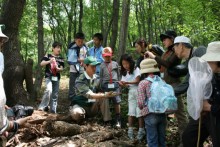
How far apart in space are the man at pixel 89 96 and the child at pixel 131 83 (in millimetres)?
561

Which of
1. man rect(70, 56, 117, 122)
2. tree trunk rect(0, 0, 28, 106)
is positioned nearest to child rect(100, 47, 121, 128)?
man rect(70, 56, 117, 122)

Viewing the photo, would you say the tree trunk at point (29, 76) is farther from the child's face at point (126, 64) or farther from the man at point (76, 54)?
the child's face at point (126, 64)

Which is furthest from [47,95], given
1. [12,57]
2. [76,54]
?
[76,54]

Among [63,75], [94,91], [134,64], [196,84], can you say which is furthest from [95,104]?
[63,75]

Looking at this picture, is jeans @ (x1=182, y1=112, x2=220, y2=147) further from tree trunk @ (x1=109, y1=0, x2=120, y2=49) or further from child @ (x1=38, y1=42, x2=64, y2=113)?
tree trunk @ (x1=109, y1=0, x2=120, y2=49)

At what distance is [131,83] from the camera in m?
6.16

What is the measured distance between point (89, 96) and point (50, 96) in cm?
165

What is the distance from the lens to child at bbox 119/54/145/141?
19.7 feet

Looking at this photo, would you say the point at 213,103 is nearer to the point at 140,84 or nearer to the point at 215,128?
the point at 215,128

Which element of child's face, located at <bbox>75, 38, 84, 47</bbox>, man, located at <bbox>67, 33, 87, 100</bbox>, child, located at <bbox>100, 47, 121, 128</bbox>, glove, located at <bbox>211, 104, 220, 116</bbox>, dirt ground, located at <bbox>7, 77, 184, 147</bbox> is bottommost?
dirt ground, located at <bbox>7, 77, 184, 147</bbox>

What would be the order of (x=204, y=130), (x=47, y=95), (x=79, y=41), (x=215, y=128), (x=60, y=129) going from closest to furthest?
1. (x=215, y=128)
2. (x=204, y=130)
3. (x=60, y=129)
4. (x=47, y=95)
5. (x=79, y=41)

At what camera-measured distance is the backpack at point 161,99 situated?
4527 millimetres

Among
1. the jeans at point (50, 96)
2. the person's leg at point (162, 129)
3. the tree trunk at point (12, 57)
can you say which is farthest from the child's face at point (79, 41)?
the person's leg at point (162, 129)

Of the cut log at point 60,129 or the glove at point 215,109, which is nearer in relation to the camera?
the glove at point 215,109
